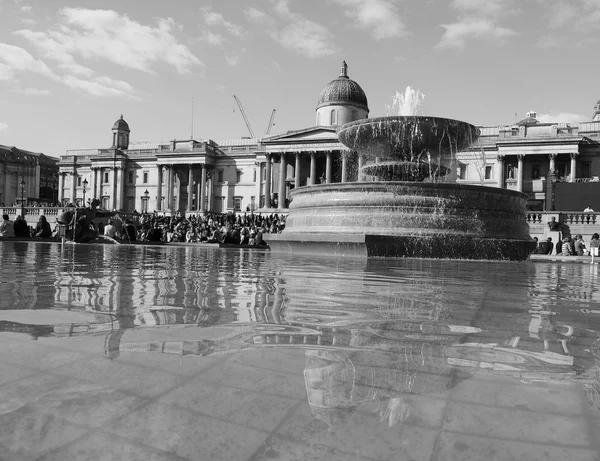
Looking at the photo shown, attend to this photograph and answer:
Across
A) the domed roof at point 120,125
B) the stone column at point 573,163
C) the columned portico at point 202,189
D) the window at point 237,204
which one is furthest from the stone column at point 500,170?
the domed roof at point 120,125

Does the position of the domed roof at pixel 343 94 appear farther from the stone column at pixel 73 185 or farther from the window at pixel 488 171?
the stone column at pixel 73 185

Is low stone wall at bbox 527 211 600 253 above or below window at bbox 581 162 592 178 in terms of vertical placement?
below

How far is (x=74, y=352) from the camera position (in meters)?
2.04

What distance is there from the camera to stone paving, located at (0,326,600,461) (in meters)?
1.23

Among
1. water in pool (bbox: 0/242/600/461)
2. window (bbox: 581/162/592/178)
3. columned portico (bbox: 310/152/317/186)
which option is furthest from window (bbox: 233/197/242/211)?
water in pool (bbox: 0/242/600/461)

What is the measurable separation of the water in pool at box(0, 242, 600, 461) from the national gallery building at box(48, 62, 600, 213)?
3911 centimetres

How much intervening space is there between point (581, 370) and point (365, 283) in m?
3.07

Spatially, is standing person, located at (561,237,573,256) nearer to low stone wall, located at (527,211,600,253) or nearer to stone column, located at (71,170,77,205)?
low stone wall, located at (527,211,600,253)

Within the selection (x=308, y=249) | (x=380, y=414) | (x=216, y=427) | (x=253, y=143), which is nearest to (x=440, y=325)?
(x=380, y=414)

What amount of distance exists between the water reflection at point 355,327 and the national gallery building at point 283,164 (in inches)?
1485

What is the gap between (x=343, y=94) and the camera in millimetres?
59594

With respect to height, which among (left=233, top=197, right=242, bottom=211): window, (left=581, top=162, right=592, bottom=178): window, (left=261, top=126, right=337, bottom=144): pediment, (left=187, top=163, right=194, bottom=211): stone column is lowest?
(left=233, top=197, right=242, bottom=211): window

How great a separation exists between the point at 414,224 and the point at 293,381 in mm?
9391

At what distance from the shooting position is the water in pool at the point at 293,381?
1.27 meters
